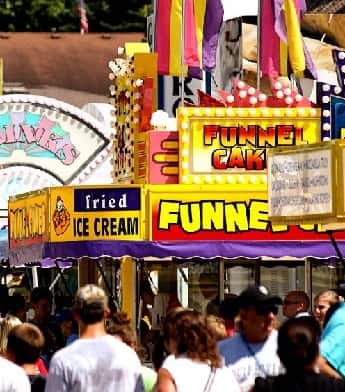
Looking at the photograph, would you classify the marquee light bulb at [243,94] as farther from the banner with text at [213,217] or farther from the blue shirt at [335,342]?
the blue shirt at [335,342]

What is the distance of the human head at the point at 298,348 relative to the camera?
8.54m

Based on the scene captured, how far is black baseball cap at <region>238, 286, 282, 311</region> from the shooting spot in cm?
1008

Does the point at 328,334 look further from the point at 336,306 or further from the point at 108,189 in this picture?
the point at 108,189

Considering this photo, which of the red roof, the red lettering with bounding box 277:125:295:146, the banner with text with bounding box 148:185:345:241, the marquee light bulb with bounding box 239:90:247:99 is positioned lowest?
the banner with text with bounding box 148:185:345:241

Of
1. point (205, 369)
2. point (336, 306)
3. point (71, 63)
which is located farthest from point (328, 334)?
point (71, 63)

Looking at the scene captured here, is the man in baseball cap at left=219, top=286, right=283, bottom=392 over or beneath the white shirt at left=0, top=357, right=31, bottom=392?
over

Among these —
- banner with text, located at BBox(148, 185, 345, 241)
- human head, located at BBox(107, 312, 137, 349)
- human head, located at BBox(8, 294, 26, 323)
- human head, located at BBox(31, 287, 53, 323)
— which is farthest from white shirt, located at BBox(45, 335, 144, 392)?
banner with text, located at BBox(148, 185, 345, 241)

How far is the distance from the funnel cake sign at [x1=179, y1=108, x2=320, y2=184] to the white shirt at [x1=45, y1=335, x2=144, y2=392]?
412 inches

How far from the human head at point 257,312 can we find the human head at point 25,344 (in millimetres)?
1232

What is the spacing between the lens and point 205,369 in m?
9.70

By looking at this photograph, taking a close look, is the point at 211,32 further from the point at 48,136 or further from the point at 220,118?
the point at 48,136

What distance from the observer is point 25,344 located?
10398 millimetres

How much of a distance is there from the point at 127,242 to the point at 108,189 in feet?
3.36

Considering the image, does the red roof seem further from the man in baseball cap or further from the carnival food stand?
the man in baseball cap
